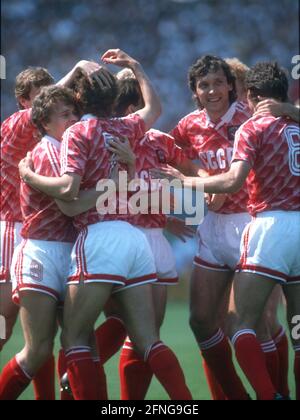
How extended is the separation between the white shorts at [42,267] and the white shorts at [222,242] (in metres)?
0.93

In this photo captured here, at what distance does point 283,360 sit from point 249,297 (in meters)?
1.02

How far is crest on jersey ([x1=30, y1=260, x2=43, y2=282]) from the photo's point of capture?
162 inches

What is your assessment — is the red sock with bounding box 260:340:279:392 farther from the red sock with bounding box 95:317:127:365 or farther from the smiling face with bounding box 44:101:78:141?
the smiling face with bounding box 44:101:78:141

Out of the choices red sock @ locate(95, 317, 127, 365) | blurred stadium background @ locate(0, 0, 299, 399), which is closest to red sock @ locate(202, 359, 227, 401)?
red sock @ locate(95, 317, 127, 365)

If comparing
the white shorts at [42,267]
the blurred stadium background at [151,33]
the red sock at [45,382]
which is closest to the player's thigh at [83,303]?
the white shorts at [42,267]

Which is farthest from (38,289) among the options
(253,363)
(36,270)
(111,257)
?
(253,363)

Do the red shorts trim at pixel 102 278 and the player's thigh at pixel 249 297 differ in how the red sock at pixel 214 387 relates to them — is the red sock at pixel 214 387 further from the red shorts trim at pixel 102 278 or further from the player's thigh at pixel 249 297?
the red shorts trim at pixel 102 278

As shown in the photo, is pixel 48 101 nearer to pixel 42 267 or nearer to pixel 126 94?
pixel 126 94

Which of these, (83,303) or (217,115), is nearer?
(83,303)

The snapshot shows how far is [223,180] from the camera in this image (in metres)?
4.24

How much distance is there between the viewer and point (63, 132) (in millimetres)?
4266

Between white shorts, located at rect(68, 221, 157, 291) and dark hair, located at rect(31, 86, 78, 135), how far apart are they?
0.59 m
